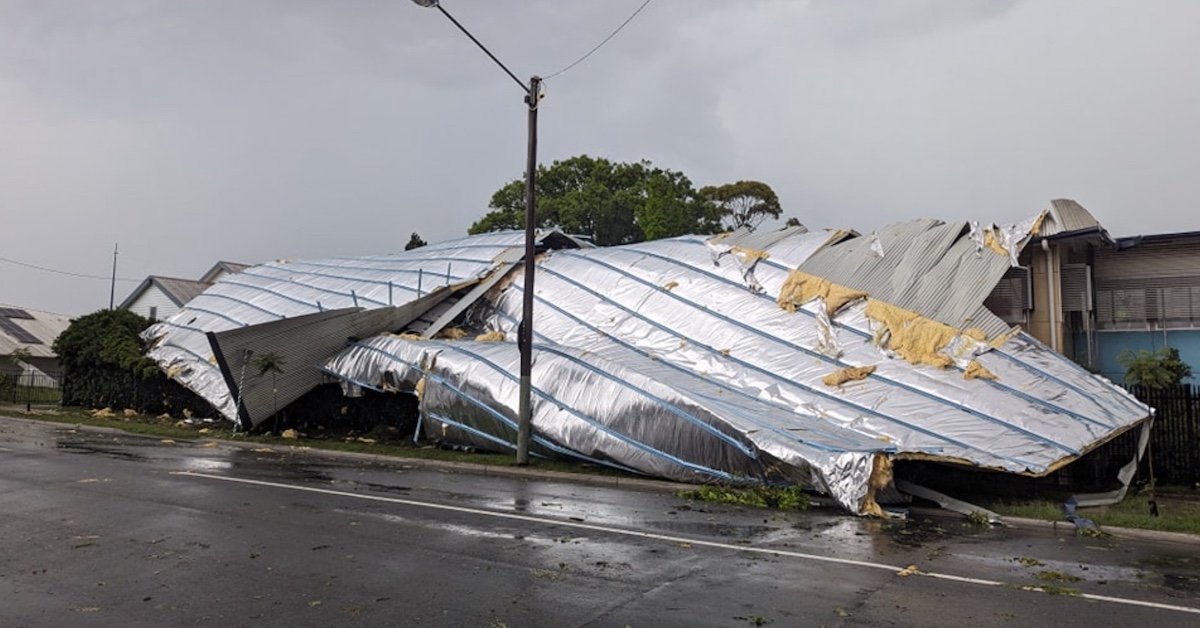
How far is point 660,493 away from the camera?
14.1 meters

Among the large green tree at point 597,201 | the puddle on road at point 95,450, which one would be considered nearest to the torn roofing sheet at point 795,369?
the puddle on road at point 95,450

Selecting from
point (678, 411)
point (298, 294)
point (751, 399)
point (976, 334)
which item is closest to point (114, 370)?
point (298, 294)

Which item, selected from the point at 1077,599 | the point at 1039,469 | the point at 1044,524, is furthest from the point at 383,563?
the point at 1039,469

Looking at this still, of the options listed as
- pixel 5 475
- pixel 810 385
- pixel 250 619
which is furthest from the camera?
pixel 810 385

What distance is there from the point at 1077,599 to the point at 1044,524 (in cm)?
482

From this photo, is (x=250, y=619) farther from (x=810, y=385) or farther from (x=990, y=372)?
(x=990, y=372)

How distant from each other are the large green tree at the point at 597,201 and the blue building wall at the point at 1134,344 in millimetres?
30696

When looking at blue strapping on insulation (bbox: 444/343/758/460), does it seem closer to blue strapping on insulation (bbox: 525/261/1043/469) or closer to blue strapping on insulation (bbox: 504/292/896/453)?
blue strapping on insulation (bbox: 504/292/896/453)

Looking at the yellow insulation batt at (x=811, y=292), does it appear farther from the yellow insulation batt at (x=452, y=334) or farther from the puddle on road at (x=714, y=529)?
the yellow insulation batt at (x=452, y=334)

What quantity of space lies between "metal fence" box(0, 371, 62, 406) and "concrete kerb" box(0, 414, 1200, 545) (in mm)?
19450

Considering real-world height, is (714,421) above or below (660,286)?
below

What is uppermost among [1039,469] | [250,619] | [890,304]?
[890,304]

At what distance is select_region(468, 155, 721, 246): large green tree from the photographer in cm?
5338

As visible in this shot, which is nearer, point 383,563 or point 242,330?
point 383,563
